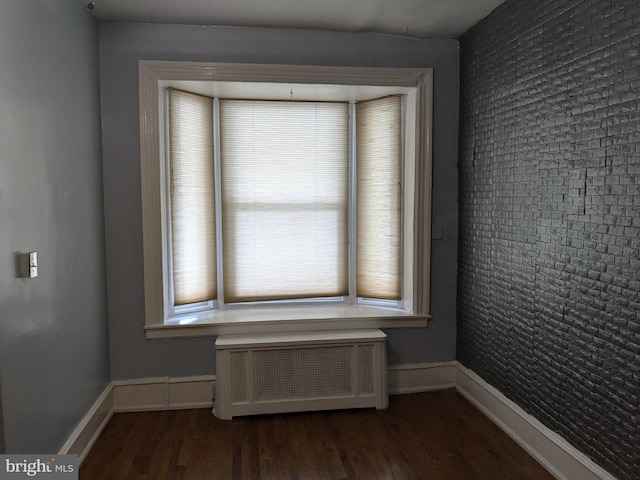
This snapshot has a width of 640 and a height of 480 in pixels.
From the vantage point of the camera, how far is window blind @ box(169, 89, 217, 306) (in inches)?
133

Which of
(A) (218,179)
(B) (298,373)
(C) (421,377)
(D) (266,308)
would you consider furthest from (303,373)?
(A) (218,179)

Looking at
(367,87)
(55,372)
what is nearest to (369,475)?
(55,372)

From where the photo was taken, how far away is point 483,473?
8.17 ft

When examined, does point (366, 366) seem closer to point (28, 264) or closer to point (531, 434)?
point (531, 434)

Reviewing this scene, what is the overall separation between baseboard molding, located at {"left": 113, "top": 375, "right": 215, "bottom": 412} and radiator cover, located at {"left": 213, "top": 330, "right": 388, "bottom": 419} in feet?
0.65

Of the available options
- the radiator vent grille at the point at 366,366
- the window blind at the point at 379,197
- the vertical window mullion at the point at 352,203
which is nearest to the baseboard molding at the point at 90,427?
the radiator vent grille at the point at 366,366

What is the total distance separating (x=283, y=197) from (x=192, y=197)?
2.14 ft

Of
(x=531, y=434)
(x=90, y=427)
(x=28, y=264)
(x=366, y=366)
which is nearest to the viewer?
(x=28, y=264)

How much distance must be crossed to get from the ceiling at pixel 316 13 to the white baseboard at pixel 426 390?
2.31 metres

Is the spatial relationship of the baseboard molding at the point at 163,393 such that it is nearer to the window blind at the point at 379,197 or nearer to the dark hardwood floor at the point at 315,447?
the dark hardwood floor at the point at 315,447

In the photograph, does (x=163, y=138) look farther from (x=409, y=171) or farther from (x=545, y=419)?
(x=545, y=419)

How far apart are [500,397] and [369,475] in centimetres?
101

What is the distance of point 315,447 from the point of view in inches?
109

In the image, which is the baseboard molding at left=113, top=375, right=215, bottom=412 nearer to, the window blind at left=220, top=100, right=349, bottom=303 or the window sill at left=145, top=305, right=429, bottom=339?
the window sill at left=145, top=305, right=429, bottom=339
